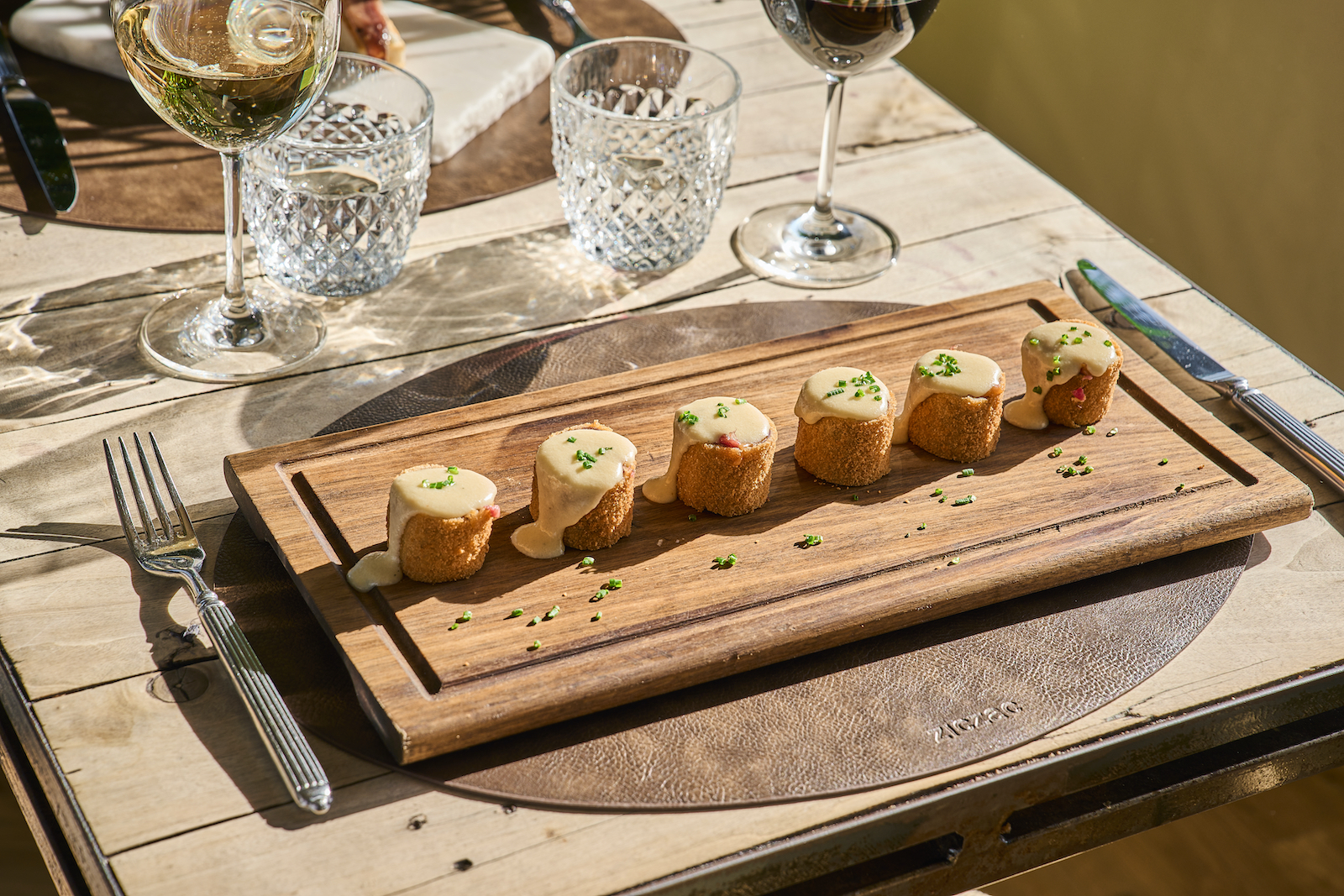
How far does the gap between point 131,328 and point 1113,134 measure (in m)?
2.45

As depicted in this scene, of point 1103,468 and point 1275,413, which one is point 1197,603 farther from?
point 1275,413

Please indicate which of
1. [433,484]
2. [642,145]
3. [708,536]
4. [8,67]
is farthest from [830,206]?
[8,67]

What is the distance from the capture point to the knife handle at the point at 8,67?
156cm

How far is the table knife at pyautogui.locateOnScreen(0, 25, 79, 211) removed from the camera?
4.78ft

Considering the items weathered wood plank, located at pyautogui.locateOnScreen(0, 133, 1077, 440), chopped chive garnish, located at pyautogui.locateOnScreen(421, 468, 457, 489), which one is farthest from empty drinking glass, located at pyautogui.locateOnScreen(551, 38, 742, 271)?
chopped chive garnish, located at pyautogui.locateOnScreen(421, 468, 457, 489)

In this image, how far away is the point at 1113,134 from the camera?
296cm

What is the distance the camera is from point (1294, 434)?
121 centimetres

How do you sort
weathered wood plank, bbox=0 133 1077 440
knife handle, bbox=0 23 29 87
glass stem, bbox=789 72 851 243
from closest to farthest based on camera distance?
1. weathered wood plank, bbox=0 133 1077 440
2. glass stem, bbox=789 72 851 243
3. knife handle, bbox=0 23 29 87

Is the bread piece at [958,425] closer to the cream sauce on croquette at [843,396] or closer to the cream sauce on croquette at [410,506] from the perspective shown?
the cream sauce on croquette at [843,396]

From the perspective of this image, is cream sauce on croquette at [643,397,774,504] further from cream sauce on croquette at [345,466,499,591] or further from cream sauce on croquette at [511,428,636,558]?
cream sauce on croquette at [345,466,499,591]

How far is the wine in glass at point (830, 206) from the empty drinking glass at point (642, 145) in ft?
0.30

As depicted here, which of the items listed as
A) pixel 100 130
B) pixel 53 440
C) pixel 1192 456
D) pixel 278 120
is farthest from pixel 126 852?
pixel 100 130

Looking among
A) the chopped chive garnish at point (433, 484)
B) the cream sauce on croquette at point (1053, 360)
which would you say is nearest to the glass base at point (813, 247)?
the cream sauce on croquette at point (1053, 360)

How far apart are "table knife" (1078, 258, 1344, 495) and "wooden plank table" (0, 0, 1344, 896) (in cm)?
2
